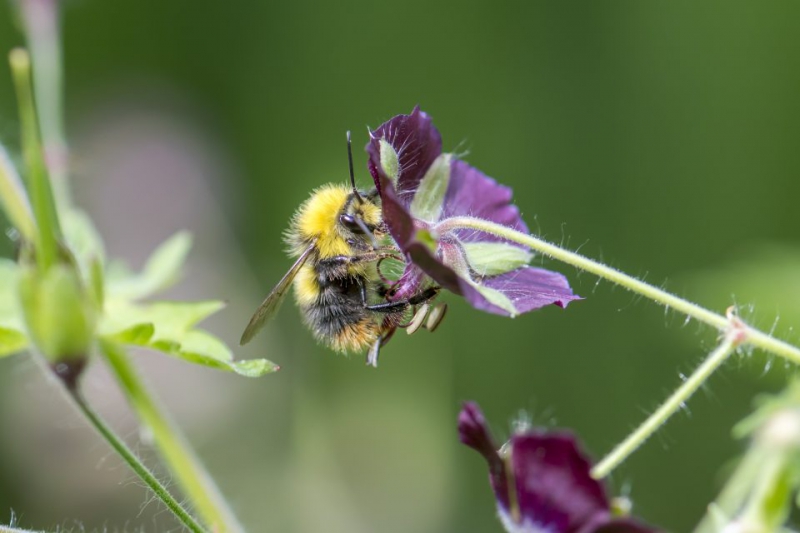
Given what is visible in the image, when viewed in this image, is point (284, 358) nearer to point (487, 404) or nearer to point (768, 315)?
point (487, 404)

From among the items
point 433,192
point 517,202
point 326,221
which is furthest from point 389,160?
point 517,202

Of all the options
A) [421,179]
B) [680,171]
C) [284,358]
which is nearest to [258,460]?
[284,358]

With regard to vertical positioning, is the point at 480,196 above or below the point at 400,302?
above

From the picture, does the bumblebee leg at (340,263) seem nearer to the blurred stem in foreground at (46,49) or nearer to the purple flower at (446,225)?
the purple flower at (446,225)

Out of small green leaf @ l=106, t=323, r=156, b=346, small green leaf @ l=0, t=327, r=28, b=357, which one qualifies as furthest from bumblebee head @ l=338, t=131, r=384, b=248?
small green leaf @ l=0, t=327, r=28, b=357

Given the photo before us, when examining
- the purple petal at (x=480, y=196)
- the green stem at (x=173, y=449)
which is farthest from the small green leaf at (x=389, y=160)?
the green stem at (x=173, y=449)

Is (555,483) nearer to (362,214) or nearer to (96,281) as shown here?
(362,214)

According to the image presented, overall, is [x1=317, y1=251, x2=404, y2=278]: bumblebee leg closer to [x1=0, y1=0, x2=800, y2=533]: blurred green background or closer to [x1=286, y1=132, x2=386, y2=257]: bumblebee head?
[x1=286, y1=132, x2=386, y2=257]: bumblebee head
